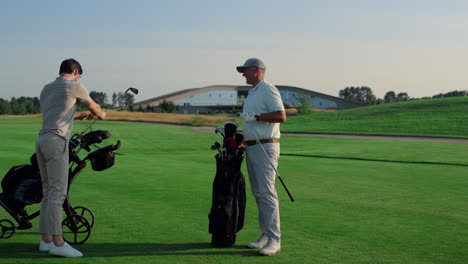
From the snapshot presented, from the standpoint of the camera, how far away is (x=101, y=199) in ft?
32.9

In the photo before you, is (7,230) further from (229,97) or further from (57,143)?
(229,97)

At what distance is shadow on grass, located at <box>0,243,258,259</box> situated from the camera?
6.23 metres

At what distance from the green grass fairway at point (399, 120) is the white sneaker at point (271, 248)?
40761 millimetres

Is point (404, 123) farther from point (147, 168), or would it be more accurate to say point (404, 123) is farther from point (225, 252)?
point (225, 252)

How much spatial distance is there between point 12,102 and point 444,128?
74942 mm

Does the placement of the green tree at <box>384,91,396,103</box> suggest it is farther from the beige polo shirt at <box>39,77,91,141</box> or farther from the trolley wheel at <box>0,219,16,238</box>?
the beige polo shirt at <box>39,77,91,141</box>

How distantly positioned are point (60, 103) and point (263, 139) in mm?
2332

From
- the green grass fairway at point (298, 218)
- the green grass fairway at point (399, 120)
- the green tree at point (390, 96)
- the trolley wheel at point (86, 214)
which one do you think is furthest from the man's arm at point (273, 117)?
the green tree at point (390, 96)

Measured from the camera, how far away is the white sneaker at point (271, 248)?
6285 millimetres

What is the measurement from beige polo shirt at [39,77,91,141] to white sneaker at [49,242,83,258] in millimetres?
1218

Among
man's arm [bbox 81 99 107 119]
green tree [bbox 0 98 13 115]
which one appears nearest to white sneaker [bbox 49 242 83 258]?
man's arm [bbox 81 99 107 119]

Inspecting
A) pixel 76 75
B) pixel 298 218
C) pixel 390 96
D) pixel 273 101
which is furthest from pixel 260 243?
pixel 390 96

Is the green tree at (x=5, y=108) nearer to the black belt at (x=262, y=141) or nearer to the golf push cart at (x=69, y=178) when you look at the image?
the golf push cart at (x=69, y=178)

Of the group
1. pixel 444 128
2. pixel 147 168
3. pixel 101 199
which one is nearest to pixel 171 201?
pixel 101 199
